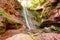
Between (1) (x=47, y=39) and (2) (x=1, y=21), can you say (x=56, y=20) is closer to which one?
(1) (x=47, y=39)

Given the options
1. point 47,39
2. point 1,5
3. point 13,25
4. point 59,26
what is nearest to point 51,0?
point 59,26

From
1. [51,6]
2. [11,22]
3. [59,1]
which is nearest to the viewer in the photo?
[11,22]

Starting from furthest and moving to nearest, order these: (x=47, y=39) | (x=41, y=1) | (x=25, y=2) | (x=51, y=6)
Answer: (x=25, y=2), (x=41, y=1), (x=51, y=6), (x=47, y=39)

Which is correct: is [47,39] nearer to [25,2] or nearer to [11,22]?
[11,22]

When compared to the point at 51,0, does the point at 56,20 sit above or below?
below

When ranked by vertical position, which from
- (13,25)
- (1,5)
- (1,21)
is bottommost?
(13,25)

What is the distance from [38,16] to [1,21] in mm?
12326

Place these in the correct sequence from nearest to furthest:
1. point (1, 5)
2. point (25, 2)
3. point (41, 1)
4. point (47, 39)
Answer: point (47, 39), point (1, 5), point (41, 1), point (25, 2)

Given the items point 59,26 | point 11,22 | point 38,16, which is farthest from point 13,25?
point 38,16

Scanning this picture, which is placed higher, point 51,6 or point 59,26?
point 51,6

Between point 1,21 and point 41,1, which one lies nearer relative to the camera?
point 1,21

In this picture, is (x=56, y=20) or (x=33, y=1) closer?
(x=56, y=20)

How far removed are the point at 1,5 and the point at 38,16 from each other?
9415 mm

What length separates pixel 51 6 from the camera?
1631cm
